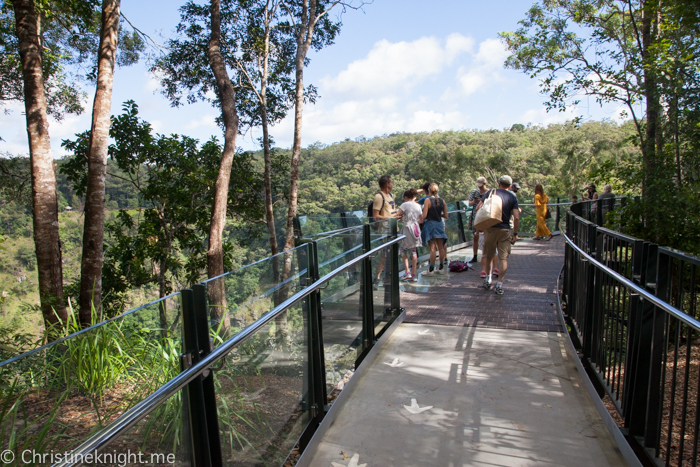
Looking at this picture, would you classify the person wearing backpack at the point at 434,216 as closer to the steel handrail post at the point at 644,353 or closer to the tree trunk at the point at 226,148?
the steel handrail post at the point at 644,353

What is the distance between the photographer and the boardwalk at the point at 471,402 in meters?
2.85

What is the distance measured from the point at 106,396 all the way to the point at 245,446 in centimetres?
65

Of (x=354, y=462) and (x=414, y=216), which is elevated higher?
(x=414, y=216)

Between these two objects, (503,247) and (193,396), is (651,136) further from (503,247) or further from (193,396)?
(193,396)

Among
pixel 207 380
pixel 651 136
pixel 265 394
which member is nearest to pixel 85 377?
pixel 207 380

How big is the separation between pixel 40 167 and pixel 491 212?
644 centimetres

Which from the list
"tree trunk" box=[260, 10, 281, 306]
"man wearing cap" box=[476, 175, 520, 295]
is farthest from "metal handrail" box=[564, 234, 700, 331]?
"tree trunk" box=[260, 10, 281, 306]

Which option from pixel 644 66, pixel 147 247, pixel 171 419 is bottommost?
pixel 147 247

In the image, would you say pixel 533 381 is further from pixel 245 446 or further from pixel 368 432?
pixel 245 446

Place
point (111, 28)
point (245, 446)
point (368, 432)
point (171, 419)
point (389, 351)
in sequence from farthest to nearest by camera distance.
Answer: point (111, 28), point (389, 351), point (368, 432), point (245, 446), point (171, 419)

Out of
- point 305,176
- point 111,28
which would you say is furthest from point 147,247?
point 305,176

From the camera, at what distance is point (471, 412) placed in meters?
3.39

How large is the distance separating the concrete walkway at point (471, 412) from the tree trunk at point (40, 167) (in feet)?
17.6

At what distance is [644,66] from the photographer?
28.7 ft
